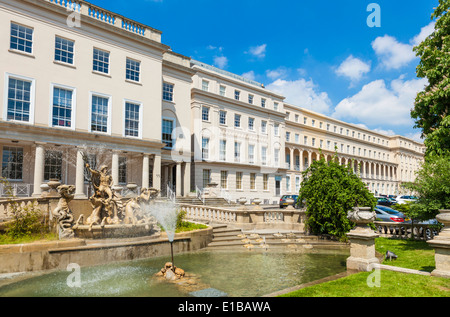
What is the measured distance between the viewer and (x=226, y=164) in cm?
3550

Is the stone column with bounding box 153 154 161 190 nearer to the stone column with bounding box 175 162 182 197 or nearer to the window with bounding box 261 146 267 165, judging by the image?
the stone column with bounding box 175 162 182 197

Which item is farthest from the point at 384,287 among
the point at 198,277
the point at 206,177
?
the point at 206,177

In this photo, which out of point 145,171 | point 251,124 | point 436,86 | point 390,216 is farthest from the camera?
point 251,124

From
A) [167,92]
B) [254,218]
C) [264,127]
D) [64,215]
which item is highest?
[167,92]

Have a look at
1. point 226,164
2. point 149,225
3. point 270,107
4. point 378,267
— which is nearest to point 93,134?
point 149,225

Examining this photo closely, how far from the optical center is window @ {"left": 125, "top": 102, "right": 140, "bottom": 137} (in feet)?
78.9

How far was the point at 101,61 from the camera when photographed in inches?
906

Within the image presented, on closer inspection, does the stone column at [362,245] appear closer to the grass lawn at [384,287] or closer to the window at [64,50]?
the grass lawn at [384,287]

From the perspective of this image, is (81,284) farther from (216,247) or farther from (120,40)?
(120,40)

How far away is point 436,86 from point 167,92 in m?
21.8

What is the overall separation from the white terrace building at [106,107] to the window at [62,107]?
7cm

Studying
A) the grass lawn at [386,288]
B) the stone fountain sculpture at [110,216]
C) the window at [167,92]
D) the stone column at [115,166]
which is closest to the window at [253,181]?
the window at [167,92]

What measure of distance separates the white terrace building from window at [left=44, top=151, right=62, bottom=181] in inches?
2.5

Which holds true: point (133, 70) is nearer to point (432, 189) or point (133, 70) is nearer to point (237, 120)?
point (237, 120)
